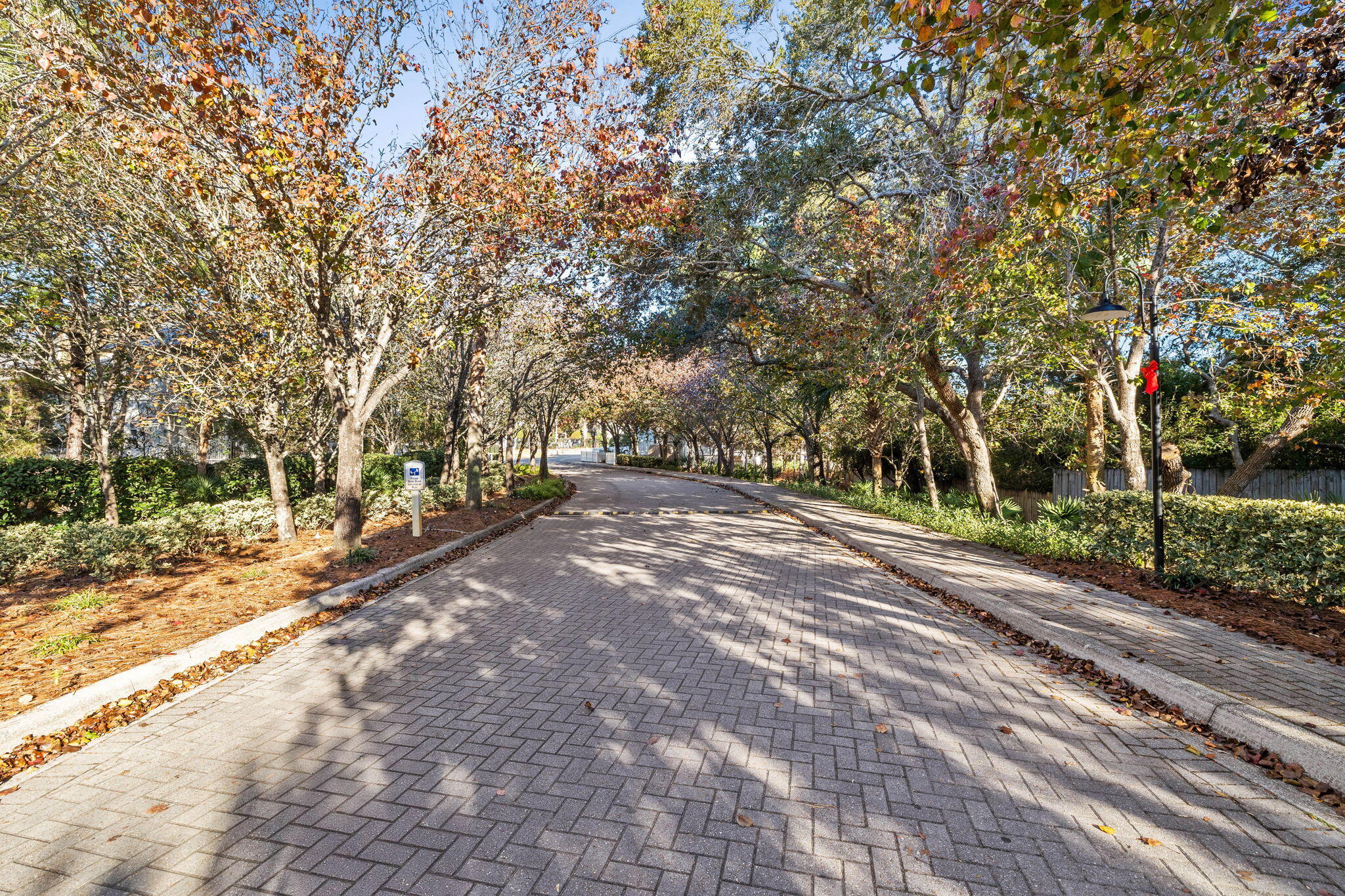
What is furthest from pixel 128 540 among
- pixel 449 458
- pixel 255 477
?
pixel 449 458

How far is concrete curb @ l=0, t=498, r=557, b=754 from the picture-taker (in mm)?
3707

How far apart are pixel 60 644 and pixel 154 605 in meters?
1.46

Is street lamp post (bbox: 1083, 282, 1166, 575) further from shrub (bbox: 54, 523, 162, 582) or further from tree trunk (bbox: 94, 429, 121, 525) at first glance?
tree trunk (bbox: 94, 429, 121, 525)

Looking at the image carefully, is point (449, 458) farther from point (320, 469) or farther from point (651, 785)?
point (651, 785)

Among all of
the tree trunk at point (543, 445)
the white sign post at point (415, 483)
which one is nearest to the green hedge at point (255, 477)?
the white sign post at point (415, 483)

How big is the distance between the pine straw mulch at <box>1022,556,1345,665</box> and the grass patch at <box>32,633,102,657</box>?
34.5ft

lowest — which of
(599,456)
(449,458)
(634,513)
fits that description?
(634,513)

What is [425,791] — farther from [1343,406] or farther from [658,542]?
[1343,406]

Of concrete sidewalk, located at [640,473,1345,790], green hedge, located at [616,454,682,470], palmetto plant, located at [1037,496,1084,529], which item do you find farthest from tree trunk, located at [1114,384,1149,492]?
green hedge, located at [616,454,682,470]

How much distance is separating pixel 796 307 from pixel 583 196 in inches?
234

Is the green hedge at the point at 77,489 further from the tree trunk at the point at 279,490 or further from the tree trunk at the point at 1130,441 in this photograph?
the tree trunk at the point at 1130,441

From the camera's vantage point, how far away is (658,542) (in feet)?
38.7

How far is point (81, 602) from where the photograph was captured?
242 inches

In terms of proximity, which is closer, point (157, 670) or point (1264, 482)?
point (157, 670)
